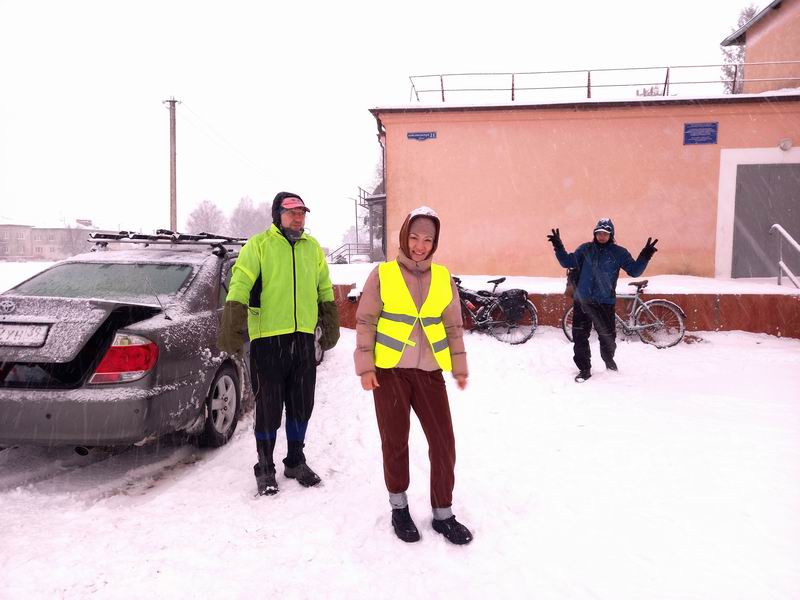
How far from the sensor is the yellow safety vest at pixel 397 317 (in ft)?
9.30

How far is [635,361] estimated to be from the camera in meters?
6.96

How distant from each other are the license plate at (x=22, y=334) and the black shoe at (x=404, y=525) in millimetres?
2302

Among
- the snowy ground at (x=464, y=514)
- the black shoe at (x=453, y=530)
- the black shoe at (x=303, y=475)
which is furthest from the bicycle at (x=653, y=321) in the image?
the black shoe at (x=453, y=530)

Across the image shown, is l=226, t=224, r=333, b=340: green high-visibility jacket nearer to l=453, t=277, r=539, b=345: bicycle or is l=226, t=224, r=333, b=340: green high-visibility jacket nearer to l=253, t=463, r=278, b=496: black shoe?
l=253, t=463, r=278, b=496: black shoe

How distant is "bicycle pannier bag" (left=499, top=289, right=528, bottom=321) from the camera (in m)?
7.94

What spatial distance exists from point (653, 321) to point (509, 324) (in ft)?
6.80

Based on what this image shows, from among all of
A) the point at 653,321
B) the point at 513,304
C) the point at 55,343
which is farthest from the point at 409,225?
the point at 653,321

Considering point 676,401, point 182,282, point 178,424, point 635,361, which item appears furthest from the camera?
point 635,361

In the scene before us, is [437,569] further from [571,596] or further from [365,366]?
[365,366]

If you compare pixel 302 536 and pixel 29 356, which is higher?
pixel 29 356

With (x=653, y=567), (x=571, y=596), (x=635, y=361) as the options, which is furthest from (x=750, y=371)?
(x=571, y=596)

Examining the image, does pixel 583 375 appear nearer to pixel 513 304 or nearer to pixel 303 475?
pixel 513 304

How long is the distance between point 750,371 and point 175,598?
6611 millimetres

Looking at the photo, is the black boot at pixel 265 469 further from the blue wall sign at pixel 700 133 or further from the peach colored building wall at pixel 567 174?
the blue wall sign at pixel 700 133
